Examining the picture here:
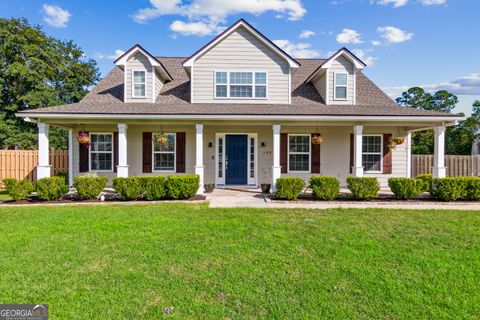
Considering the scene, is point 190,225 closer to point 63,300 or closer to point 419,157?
point 63,300

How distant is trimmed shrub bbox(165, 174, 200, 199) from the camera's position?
8.77 metres

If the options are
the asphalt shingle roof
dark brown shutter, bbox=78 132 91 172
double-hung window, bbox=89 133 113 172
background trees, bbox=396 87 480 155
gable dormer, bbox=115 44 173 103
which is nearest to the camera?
the asphalt shingle roof

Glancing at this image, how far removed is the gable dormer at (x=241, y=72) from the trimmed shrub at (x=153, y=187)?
4070 mm

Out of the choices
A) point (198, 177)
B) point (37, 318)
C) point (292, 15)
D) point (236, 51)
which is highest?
point (292, 15)

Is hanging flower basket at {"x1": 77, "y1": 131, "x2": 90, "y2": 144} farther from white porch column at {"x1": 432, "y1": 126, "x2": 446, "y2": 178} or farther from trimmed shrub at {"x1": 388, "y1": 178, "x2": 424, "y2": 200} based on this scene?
white porch column at {"x1": 432, "y1": 126, "x2": 446, "y2": 178}

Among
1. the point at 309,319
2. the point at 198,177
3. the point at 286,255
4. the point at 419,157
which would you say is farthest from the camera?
the point at 419,157

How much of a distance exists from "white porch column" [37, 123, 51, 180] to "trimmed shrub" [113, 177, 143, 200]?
2920 mm

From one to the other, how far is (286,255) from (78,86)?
3015cm

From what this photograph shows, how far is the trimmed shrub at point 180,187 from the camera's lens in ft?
28.8

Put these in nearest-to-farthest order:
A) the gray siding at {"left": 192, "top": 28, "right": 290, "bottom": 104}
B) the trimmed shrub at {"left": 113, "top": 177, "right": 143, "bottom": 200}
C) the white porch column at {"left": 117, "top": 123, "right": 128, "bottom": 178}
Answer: the trimmed shrub at {"left": 113, "top": 177, "right": 143, "bottom": 200} < the white porch column at {"left": 117, "top": 123, "right": 128, "bottom": 178} < the gray siding at {"left": 192, "top": 28, "right": 290, "bottom": 104}

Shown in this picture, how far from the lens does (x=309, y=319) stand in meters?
2.84

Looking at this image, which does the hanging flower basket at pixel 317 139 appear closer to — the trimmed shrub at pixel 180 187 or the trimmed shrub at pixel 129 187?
the trimmed shrub at pixel 180 187

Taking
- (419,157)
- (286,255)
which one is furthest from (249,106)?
(419,157)

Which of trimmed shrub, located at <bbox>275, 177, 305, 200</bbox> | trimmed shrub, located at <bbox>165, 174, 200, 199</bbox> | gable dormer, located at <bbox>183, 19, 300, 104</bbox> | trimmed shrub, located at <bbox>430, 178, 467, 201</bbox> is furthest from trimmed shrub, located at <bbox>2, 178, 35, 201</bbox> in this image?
trimmed shrub, located at <bbox>430, 178, 467, 201</bbox>
